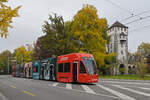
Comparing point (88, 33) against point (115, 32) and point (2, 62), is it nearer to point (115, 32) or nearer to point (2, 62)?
point (115, 32)

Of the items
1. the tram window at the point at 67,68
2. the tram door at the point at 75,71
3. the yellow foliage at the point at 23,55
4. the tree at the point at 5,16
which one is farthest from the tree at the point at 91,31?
the yellow foliage at the point at 23,55

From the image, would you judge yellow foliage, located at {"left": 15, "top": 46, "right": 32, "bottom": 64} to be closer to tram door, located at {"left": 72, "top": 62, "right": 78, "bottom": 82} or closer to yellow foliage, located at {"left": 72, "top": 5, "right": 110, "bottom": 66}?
yellow foliage, located at {"left": 72, "top": 5, "right": 110, "bottom": 66}

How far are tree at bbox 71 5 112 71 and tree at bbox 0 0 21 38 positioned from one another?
27.6m

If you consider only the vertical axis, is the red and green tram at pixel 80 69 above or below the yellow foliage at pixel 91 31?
below

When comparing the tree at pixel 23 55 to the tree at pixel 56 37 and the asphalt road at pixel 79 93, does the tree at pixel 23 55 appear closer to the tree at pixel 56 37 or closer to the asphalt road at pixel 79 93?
the tree at pixel 56 37

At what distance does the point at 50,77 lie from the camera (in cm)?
2466

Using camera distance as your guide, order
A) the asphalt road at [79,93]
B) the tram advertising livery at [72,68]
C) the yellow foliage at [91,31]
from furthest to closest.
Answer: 1. the yellow foliage at [91,31]
2. the tram advertising livery at [72,68]
3. the asphalt road at [79,93]

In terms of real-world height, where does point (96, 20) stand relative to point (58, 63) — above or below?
above

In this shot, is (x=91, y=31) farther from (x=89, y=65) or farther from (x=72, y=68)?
(x=89, y=65)

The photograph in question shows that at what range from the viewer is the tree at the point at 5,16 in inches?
373

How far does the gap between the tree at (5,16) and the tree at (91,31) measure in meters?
27.6

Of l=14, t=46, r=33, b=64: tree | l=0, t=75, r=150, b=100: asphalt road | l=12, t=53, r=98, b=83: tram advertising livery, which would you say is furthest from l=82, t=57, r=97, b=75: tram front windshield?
l=14, t=46, r=33, b=64: tree

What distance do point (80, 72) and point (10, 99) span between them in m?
9.08

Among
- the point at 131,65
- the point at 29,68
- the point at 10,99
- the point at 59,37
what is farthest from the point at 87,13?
the point at 131,65
